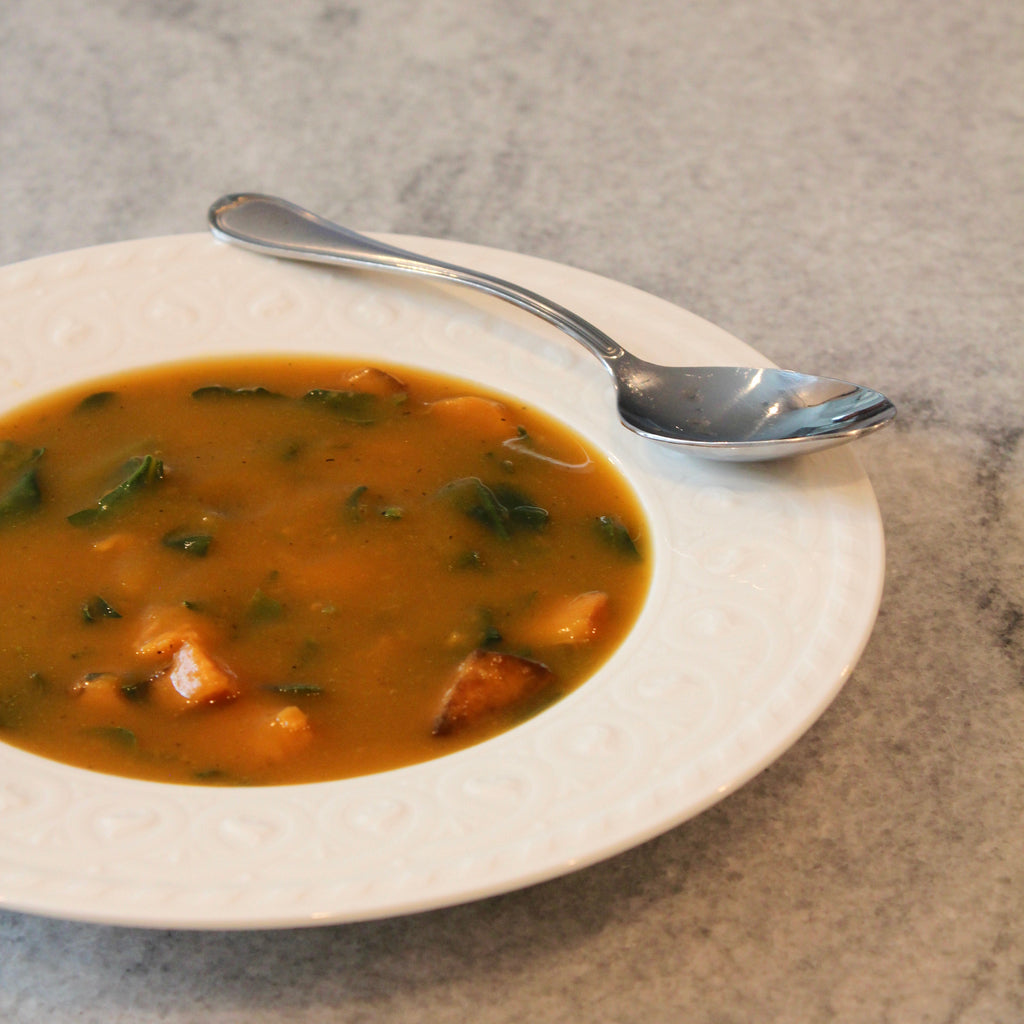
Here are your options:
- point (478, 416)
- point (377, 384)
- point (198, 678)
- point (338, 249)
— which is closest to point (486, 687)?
point (198, 678)

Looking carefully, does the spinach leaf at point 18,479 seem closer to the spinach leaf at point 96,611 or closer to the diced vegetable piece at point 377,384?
the spinach leaf at point 96,611

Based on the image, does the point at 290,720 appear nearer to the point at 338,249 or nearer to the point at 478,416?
the point at 478,416

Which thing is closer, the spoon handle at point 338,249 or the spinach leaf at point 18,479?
the spinach leaf at point 18,479

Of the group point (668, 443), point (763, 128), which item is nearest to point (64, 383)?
point (668, 443)

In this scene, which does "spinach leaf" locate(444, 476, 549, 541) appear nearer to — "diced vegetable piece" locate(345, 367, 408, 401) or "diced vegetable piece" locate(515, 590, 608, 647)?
"diced vegetable piece" locate(515, 590, 608, 647)

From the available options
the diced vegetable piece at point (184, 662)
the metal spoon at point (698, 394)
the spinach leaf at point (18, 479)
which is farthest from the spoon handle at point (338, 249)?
the diced vegetable piece at point (184, 662)

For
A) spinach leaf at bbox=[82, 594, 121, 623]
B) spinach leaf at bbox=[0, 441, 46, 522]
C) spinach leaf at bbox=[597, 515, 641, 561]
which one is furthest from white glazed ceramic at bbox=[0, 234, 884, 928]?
spinach leaf at bbox=[82, 594, 121, 623]

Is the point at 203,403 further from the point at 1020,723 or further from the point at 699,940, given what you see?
the point at 1020,723
